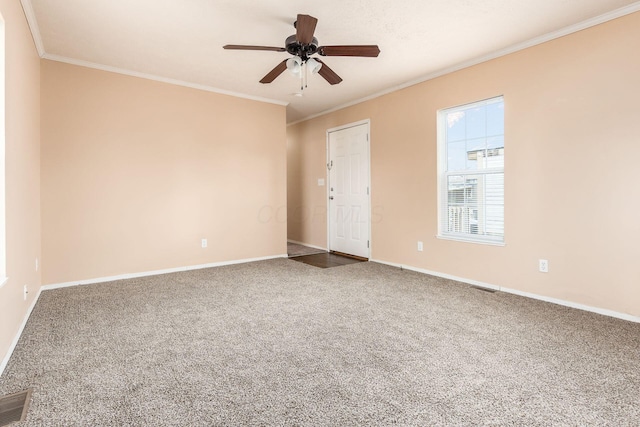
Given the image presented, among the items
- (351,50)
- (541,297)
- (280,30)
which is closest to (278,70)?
(280,30)

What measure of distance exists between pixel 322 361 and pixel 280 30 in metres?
2.77

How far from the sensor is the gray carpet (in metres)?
1.53

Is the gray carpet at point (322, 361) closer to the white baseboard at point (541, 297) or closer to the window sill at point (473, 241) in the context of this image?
the white baseboard at point (541, 297)

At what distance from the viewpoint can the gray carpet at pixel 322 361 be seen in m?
1.53

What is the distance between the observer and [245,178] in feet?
16.5

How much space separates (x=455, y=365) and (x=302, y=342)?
98 cm

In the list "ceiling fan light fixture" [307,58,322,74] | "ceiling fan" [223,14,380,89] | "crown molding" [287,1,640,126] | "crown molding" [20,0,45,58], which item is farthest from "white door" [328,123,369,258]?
"crown molding" [20,0,45,58]

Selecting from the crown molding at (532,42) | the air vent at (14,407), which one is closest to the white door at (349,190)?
the crown molding at (532,42)

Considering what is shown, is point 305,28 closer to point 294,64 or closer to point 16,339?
point 294,64

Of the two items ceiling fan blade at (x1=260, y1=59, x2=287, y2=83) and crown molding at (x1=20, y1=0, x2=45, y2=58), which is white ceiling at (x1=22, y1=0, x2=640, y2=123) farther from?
ceiling fan blade at (x1=260, y1=59, x2=287, y2=83)

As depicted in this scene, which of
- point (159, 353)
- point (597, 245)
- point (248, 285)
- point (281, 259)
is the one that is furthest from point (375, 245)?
point (159, 353)

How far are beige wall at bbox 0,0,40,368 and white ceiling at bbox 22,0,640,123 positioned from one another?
399 mm

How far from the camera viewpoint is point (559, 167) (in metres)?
3.03

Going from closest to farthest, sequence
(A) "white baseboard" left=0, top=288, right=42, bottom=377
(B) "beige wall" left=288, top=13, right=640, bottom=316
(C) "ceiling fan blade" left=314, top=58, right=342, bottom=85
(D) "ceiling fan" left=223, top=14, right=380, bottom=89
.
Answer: (A) "white baseboard" left=0, top=288, right=42, bottom=377, (D) "ceiling fan" left=223, top=14, right=380, bottom=89, (B) "beige wall" left=288, top=13, right=640, bottom=316, (C) "ceiling fan blade" left=314, top=58, right=342, bottom=85
